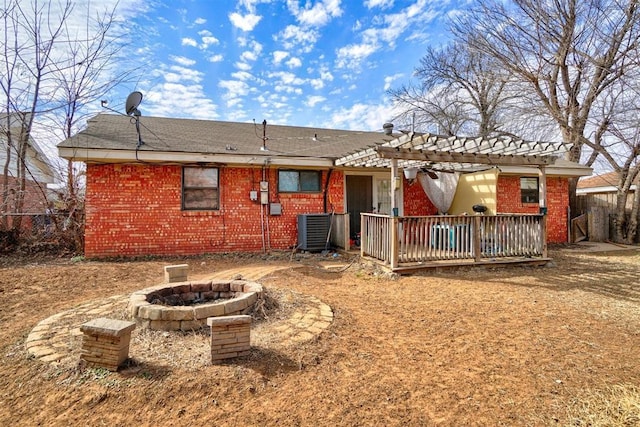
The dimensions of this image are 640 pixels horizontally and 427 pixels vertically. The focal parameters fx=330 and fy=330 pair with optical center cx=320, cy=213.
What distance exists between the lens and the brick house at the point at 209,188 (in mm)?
7516

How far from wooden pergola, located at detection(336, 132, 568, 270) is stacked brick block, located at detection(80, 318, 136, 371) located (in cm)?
458

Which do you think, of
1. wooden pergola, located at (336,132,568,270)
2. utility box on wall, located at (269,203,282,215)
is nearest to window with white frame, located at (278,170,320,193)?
utility box on wall, located at (269,203,282,215)

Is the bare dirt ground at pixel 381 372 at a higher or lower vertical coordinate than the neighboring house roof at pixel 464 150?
lower

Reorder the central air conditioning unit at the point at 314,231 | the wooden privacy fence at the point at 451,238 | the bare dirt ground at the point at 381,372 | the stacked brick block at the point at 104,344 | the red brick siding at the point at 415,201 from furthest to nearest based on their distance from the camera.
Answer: the red brick siding at the point at 415,201, the central air conditioning unit at the point at 314,231, the wooden privacy fence at the point at 451,238, the stacked brick block at the point at 104,344, the bare dirt ground at the point at 381,372

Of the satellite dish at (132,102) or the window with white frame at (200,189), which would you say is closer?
the window with white frame at (200,189)

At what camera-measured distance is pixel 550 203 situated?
11031mm

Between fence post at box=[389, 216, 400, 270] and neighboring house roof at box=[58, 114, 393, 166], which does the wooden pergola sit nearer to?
fence post at box=[389, 216, 400, 270]

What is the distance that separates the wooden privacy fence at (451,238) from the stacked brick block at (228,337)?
391 centimetres

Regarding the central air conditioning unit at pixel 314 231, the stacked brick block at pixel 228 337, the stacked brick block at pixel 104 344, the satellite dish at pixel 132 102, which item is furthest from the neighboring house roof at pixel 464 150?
the satellite dish at pixel 132 102

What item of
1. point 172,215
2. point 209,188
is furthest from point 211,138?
point 172,215

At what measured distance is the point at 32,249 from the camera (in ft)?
25.8

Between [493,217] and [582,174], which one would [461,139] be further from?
[582,174]

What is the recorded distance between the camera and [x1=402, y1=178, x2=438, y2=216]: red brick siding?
33.2ft

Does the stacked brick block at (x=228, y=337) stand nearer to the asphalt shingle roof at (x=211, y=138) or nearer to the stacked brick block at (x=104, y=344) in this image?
the stacked brick block at (x=104, y=344)
